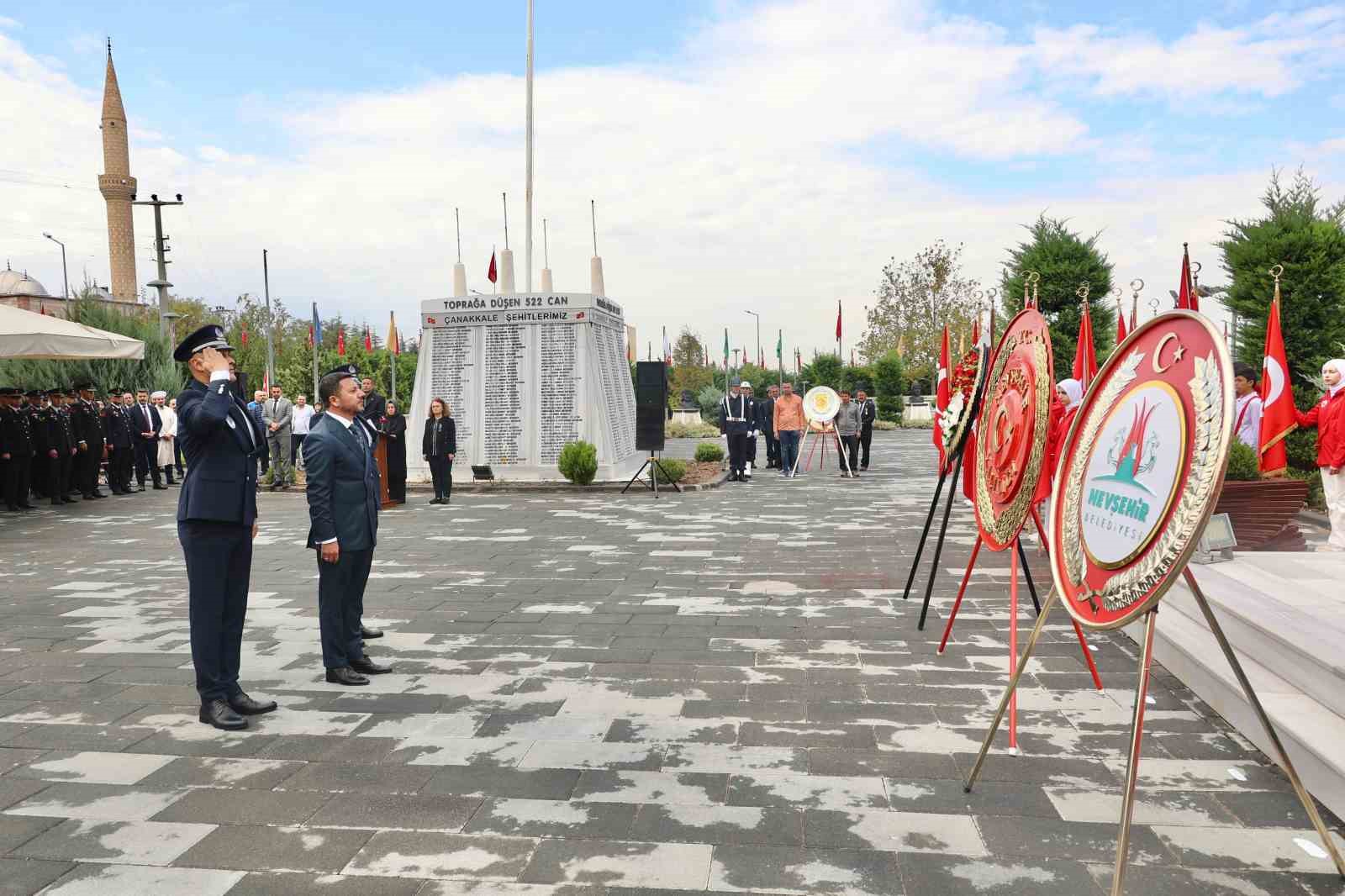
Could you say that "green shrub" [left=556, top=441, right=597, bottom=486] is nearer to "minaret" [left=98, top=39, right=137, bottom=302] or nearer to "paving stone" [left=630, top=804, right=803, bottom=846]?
"paving stone" [left=630, top=804, right=803, bottom=846]

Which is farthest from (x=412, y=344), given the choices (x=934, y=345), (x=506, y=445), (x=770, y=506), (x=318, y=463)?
(x=318, y=463)

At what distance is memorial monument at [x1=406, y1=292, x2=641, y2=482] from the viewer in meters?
16.3

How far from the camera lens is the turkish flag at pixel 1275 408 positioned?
25.2 ft

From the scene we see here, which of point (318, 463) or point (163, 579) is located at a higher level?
point (318, 463)

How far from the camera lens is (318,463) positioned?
4.99 meters

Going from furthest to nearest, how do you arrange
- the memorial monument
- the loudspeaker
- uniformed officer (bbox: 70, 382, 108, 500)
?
the memorial monument → uniformed officer (bbox: 70, 382, 108, 500) → the loudspeaker

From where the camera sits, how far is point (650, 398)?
14.0 metres

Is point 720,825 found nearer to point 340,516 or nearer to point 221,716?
point 221,716

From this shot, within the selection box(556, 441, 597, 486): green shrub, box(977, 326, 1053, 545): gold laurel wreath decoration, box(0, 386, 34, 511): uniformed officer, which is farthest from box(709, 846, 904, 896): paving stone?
box(0, 386, 34, 511): uniformed officer

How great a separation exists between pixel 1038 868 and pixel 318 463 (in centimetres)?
394

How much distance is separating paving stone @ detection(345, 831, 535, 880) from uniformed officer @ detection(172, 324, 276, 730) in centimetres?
161

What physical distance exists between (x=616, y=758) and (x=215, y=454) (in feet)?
7.98

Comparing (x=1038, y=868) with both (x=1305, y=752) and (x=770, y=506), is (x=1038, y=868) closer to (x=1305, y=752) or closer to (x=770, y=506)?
(x=1305, y=752)

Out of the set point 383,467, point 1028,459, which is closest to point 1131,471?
point 1028,459
